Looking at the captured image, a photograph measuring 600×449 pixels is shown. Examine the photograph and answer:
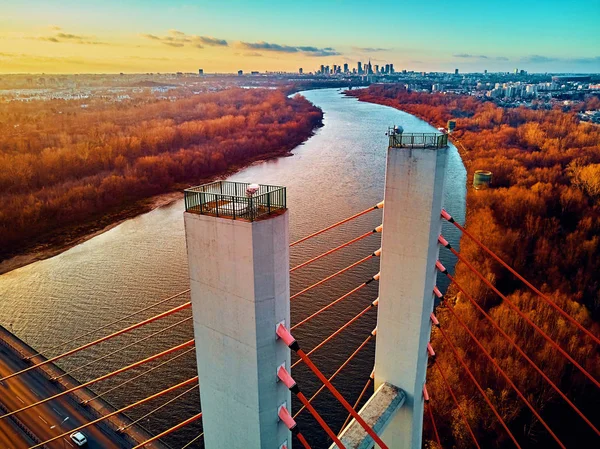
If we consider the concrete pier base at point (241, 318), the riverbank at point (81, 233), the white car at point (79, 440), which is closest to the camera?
the concrete pier base at point (241, 318)

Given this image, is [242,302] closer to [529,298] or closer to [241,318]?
[241,318]

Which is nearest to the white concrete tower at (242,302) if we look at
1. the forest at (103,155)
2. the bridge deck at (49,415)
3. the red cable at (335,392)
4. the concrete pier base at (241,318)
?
the concrete pier base at (241,318)

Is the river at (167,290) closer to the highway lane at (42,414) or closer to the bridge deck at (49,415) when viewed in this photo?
the bridge deck at (49,415)

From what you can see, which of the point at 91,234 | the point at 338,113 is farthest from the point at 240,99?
the point at 91,234

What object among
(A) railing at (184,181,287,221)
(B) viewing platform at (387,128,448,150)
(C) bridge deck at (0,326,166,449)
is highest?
(B) viewing platform at (387,128,448,150)

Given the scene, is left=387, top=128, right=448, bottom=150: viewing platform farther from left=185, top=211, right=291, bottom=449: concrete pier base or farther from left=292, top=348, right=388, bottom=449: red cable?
left=292, top=348, right=388, bottom=449: red cable

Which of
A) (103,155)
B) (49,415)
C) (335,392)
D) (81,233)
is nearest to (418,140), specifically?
(335,392)

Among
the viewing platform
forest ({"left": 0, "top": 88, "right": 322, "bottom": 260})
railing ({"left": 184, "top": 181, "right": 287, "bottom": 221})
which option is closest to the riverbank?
forest ({"left": 0, "top": 88, "right": 322, "bottom": 260})
